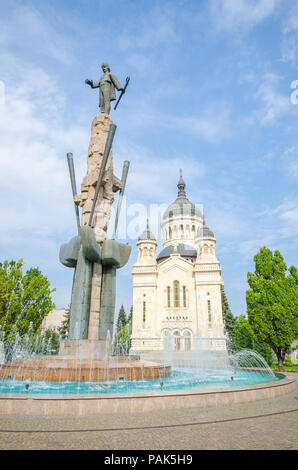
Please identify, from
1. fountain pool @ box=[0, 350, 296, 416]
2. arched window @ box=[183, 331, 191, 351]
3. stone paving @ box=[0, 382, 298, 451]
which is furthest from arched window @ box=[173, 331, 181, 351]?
stone paving @ box=[0, 382, 298, 451]

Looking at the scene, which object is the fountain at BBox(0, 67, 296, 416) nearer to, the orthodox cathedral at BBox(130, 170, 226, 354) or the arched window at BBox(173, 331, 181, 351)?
the orthodox cathedral at BBox(130, 170, 226, 354)

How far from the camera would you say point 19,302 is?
19.5m

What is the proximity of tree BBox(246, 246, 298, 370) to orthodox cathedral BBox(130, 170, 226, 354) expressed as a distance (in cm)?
1836

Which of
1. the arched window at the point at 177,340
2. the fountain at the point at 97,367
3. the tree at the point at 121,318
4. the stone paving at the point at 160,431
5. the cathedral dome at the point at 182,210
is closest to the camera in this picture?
the stone paving at the point at 160,431

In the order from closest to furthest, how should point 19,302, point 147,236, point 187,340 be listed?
point 19,302, point 187,340, point 147,236

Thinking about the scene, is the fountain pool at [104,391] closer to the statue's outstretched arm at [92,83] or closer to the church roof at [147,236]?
the statue's outstretched arm at [92,83]

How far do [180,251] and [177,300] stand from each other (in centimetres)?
1206

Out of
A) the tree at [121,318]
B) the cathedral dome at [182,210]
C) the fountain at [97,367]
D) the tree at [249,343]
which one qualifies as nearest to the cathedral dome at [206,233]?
the cathedral dome at [182,210]

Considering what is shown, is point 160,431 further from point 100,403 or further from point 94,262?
point 94,262

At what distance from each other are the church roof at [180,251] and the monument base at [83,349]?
43.0 metres

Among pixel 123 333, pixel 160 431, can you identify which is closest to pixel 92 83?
pixel 160 431

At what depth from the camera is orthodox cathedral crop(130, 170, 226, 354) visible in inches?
1614

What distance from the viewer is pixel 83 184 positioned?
12.2 m

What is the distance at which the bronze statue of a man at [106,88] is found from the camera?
13.3 m
